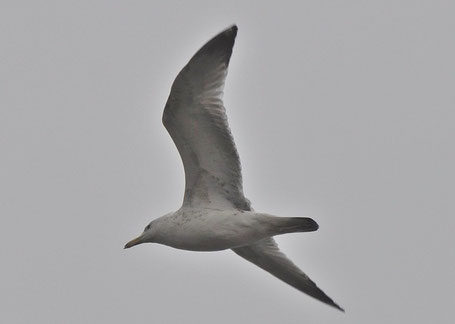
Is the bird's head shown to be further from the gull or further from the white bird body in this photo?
the white bird body

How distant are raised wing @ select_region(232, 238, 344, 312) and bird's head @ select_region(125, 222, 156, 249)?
1.32m

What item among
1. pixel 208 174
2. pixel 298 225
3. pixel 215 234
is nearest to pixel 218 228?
pixel 215 234

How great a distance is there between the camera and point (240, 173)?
1509 cm

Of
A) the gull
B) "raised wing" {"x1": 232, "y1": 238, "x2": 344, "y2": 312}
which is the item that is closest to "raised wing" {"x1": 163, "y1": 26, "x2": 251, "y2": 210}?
the gull

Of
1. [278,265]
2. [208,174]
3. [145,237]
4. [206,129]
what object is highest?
[206,129]

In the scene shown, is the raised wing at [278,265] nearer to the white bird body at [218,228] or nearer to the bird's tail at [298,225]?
the white bird body at [218,228]

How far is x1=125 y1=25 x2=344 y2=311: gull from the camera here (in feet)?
47.1

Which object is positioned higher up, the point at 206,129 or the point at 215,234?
the point at 206,129

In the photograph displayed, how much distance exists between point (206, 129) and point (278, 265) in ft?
8.27

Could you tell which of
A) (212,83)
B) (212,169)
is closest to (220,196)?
(212,169)

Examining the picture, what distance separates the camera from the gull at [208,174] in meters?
14.4

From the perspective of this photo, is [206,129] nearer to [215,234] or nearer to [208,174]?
[208,174]

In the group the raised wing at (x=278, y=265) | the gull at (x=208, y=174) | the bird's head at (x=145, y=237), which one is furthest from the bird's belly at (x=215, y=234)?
the raised wing at (x=278, y=265)

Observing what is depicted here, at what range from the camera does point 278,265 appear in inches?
634
